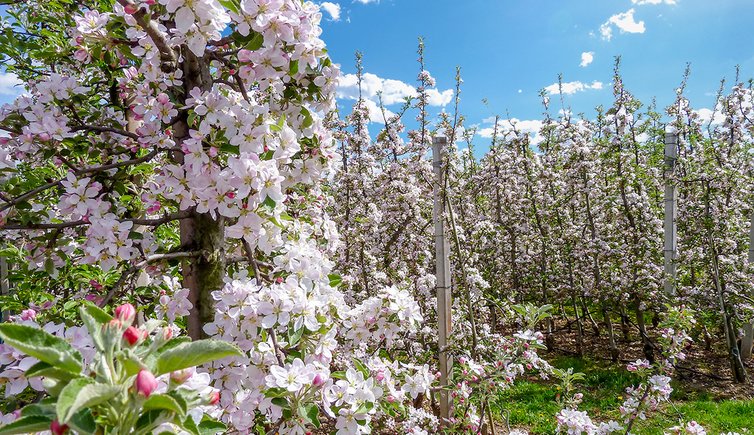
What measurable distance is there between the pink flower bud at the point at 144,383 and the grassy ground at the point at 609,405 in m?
4.23

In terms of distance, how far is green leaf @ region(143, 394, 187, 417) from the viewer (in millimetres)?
631

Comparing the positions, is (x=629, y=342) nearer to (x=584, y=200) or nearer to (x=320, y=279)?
(x=584, y=200)

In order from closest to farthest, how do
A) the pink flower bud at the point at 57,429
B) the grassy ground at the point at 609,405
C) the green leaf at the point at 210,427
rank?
the pink flower bud at the point at 57,429
the green leaf at the point at 210,427
the grassy ground at the point at 609,405

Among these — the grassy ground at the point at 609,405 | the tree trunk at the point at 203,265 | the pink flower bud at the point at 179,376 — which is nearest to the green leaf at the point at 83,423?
the pink flower bud at the point at 179,376

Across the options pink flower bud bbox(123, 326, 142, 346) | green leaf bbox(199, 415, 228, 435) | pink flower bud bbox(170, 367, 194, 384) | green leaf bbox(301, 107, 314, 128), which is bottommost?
green leaf bbox(199, 415, 228, 435)

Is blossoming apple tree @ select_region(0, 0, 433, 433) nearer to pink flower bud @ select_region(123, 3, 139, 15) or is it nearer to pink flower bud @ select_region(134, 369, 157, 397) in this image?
pink flower bud @ select_region(123, 3, 139, 15)

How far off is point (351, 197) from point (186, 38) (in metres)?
4.77

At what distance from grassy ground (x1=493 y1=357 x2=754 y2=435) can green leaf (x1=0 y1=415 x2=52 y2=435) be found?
4265 millimetres

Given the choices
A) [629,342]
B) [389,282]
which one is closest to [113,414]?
[389,282]

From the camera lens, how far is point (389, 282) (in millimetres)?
5211

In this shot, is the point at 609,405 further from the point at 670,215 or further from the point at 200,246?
the point at 200,246

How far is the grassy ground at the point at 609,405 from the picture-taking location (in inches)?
183

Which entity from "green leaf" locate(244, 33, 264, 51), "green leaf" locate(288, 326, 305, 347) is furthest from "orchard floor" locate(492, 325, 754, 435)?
"green leaf" locate(244, 33, 264, 51)

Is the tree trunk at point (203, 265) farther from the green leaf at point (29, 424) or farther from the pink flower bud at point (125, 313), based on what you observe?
the green leaf at point (29, 424)
